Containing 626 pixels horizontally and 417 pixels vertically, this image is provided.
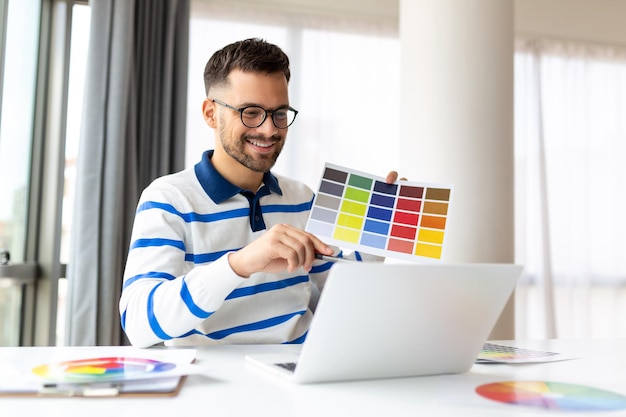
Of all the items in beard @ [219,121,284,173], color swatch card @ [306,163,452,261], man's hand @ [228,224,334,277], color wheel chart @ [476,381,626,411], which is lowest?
color wheel chart @ [476,381,626,411]

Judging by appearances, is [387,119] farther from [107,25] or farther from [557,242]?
[107,25]

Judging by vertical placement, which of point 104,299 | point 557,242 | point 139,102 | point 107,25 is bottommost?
Answer: point 104,299

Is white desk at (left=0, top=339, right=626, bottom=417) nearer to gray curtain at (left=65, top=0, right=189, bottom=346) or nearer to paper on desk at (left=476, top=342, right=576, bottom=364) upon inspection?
paper on desk at (left=476, top=342, right=576, bottom=364)

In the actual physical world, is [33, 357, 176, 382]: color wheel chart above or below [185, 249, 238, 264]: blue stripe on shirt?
below

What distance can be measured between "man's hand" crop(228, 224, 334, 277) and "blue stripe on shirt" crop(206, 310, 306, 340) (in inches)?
13.4

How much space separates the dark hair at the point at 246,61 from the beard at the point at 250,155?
14cm

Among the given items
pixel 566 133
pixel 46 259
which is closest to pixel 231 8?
pixel 46 259

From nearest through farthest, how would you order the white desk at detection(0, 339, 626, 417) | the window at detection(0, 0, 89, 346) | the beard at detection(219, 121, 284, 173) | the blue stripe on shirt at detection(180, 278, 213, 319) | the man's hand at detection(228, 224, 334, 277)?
the white desk at detection(0, 339, 626, 417)
the man's hand at detection(228, 224, 334, 277)
the blue stripe on shirt at detection(180, 278, 213, 319)
the beard at detection(219, 121, 284, 173)
the window at detection(0, 0, 89, 346)

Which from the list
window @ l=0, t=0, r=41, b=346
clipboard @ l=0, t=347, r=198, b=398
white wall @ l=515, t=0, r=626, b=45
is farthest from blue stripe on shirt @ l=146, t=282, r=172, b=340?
white wall @ l=515, t=0, r=626, b=45

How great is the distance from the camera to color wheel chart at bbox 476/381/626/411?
75 centimetres

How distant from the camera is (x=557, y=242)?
12.9 ft

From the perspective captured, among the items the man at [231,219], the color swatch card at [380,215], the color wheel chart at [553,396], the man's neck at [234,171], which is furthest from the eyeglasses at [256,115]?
the color wheel chart at [553,396]

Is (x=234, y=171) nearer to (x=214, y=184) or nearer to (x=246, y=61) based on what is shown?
(x=214, y=184)

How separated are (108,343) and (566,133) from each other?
2934mm
